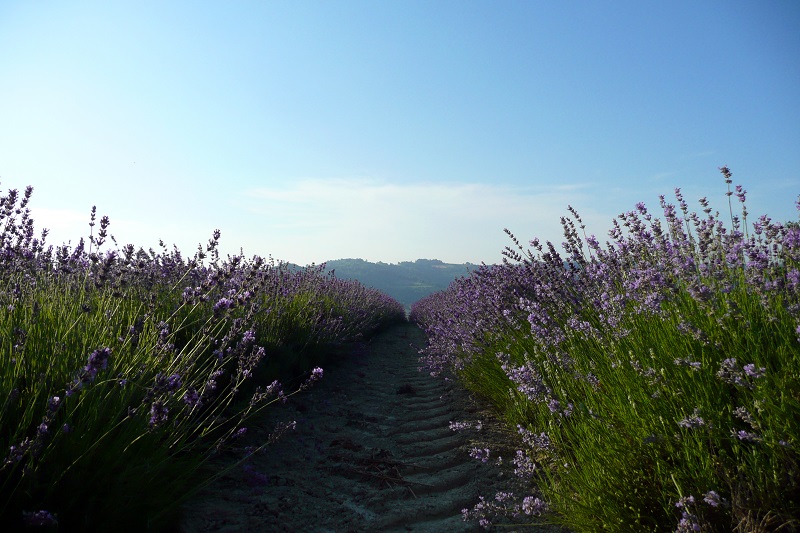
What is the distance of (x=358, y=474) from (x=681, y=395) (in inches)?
78.4

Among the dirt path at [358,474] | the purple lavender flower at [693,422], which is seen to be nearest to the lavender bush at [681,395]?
the purple lavender flower at [693,422]

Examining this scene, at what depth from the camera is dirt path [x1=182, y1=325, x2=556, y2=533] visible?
7.97ft

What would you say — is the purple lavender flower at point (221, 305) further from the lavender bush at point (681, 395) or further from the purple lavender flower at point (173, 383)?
the lavender bush at point (681, 395)

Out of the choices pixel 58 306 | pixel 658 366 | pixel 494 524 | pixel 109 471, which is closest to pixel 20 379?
pixel 109 471

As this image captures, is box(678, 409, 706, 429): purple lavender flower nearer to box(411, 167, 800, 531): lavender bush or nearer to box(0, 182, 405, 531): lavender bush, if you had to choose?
box(411, 167, 800, 531): lavender bush

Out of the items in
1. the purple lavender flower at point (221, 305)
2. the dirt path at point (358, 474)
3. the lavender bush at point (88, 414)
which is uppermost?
the purple lavender flower at point (221, 305)

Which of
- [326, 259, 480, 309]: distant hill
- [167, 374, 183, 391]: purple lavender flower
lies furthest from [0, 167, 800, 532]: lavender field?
[326, 259, 480, 309]: distant hill

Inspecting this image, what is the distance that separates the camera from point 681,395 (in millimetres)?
1963

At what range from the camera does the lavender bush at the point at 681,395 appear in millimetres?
1596

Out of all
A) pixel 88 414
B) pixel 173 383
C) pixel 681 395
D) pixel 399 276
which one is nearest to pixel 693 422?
pixel 681 395

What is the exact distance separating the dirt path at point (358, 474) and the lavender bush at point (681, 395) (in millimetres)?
359

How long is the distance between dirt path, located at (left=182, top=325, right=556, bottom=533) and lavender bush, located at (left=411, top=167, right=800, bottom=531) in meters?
0.36

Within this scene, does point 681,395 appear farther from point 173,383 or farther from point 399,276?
point 399,276

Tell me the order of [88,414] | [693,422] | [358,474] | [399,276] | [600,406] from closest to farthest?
[693,422] < [88,414] < [600,406] < [358,474] < [399,276]
